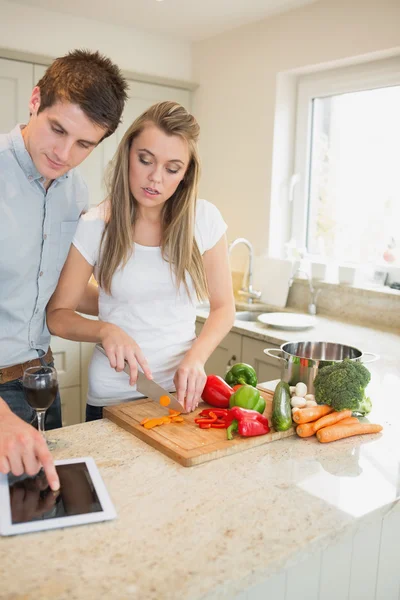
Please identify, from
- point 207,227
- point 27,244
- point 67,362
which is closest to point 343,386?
point 207,227

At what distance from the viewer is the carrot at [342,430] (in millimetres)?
1398

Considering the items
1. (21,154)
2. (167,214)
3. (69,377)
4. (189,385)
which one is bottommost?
(69,377)

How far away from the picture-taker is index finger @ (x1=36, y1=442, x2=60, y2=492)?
1.08 m

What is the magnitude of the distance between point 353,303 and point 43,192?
199cm

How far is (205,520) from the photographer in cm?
104

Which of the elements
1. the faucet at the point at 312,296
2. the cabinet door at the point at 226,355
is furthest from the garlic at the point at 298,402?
the faucet at the point at 312,296

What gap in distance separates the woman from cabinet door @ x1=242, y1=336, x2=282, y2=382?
933mm

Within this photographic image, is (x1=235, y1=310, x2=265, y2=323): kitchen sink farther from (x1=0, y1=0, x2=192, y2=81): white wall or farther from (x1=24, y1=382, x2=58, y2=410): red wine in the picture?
(x1=24, y1=382, x2=58, y2=410): red wine

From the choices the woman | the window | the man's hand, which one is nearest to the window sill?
the window

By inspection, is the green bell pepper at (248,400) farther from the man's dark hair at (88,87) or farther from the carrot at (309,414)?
the man's dark hair at (88,87)

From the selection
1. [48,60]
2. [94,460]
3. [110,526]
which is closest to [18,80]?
[48,60]

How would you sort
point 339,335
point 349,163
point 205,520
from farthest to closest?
point 349,163 < point 339,335 < point 205,520

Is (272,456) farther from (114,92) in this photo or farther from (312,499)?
(114,92)

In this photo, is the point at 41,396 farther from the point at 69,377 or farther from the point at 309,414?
the point at 69,377
